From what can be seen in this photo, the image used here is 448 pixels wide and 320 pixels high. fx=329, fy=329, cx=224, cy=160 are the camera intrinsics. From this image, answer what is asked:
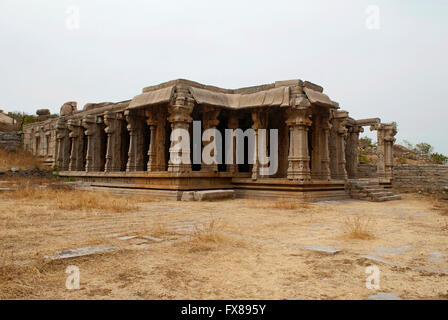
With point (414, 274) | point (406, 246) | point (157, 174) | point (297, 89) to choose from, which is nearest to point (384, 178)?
point (297, 89)

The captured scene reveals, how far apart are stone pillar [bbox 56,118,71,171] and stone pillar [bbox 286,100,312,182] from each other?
50.8 feet

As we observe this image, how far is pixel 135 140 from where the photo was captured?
15.6m

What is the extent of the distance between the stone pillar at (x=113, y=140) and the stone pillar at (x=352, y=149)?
12.9 m

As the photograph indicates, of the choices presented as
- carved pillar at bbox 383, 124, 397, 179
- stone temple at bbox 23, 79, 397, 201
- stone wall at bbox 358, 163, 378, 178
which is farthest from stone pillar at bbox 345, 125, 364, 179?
stone wall at bbox 358, 163, 378, 178

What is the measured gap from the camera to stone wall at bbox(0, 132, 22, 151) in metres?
27.4

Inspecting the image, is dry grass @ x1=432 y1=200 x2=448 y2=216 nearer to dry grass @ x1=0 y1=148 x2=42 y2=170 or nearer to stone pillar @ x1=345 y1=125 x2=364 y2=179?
stone pillar @ x1=345 y1=125 x2=364 y2=179

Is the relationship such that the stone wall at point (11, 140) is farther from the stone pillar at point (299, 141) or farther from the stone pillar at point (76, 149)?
the stone pillar at point (299, 141)

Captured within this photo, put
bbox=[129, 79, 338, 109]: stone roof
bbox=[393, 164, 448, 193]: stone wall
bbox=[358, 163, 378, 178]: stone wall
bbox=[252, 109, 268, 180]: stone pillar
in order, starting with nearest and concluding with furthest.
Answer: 1. bbox=[129, 79, 338, 109]: stone roof
2. bbox=[252, 109, 268, 180]: stone pillar
3. bbox=[393, 164, 448, 193]: stone wall
4. bbox=[358, 163, 378, 178]: stone wall

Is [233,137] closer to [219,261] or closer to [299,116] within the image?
[299,116]

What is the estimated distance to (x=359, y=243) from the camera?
4754mm
